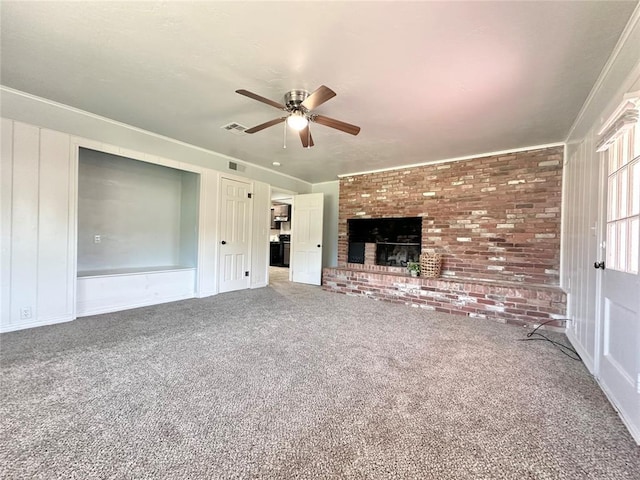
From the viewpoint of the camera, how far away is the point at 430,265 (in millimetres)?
4379

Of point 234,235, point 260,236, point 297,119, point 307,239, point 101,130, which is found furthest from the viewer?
point 307,239

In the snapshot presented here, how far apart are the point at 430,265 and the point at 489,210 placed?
1210mm

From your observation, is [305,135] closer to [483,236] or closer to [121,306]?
[483,236]

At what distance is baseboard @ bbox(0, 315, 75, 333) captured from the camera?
275cm

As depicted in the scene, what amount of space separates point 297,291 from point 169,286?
216 centimetres

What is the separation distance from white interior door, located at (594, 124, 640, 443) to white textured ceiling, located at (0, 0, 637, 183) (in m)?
0.84

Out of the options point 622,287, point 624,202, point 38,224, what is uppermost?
point 624,202

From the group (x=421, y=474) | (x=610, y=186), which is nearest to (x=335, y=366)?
(x=421, y=474)

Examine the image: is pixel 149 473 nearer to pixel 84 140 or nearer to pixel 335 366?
pixel 335 366

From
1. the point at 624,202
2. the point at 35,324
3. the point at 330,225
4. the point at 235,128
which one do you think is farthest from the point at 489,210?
the point at 35,324

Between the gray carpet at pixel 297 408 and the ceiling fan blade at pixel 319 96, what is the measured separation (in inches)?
84.3

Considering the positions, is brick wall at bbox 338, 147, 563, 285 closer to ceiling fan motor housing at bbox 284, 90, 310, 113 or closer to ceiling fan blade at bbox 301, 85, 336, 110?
ceiling fan motor housing at bbox 284, 90, 310, 113

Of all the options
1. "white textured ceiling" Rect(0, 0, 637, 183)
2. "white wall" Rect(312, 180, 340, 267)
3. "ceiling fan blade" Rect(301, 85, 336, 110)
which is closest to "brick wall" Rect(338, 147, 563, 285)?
"white textured ceiling" Rect(0, 0, 637, 183)

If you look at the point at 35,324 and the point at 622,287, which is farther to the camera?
the point at 35,324
